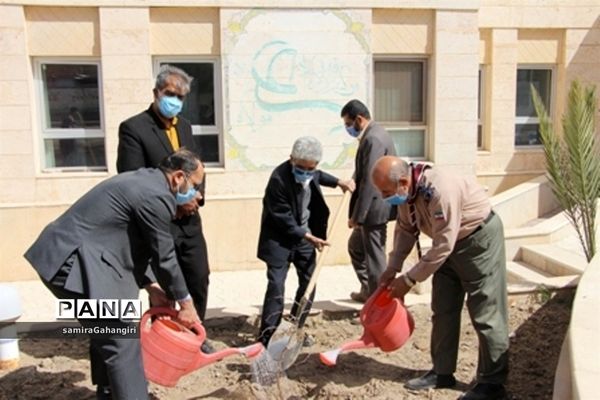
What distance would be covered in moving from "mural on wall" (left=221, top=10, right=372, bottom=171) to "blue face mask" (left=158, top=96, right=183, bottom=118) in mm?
3029

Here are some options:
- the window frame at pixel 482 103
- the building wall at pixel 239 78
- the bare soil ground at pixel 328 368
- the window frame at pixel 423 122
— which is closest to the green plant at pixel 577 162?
the bare soil ground at pixel 328 368

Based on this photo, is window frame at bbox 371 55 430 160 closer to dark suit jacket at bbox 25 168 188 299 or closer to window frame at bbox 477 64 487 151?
window frame at bbox 477 64 487 151

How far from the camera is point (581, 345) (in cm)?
307

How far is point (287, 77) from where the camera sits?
7.24 metres

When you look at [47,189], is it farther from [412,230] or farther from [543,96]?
[543,96]

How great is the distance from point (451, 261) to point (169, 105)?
2.06 m

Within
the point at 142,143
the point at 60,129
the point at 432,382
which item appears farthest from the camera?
the point at 60,129

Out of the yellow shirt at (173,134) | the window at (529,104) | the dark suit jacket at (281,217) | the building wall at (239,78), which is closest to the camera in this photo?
the yellow shirt at (173,134)

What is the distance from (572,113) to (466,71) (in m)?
2.28

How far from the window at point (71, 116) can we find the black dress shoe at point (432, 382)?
463 cm

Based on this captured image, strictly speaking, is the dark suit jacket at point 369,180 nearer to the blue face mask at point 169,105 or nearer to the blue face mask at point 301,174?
the blue face mask at point 301,174

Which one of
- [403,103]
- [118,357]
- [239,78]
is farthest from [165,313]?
[403,103]

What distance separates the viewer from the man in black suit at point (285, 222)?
14.3 ft

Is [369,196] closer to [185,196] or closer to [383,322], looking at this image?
[383,322]
